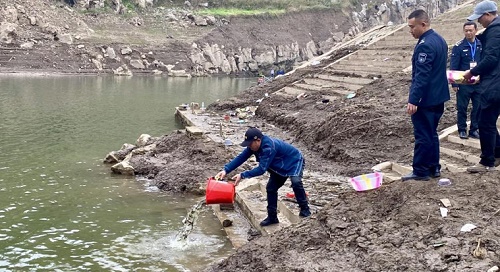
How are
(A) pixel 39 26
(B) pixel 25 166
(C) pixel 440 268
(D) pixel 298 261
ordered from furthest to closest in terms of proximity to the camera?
1. (A) pixel 39 26
2. (B) pixel 25 166
3. (D) pixel 298 261
4. (C) pixel 440 268

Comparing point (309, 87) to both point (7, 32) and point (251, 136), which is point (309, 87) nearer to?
point (251, 136)

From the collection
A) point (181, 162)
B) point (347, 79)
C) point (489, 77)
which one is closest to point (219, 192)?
point (489, 77)

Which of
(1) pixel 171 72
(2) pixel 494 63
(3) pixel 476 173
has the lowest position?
(1) pixel 171 72

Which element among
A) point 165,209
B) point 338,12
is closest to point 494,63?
point 165,209

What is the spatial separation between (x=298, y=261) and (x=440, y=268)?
150 centimetres

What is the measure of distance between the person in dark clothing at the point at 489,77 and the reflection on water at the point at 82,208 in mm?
3903

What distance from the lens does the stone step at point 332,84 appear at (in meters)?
20.1

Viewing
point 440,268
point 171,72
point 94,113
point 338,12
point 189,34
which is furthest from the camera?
point 338,12

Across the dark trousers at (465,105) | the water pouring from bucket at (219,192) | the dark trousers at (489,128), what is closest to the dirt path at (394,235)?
the dark trousers at (489,128)

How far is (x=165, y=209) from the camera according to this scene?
35.2 ft

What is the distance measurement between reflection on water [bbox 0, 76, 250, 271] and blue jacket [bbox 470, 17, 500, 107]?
4.20 m

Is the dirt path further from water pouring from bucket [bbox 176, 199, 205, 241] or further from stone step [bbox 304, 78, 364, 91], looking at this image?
stone step [bbox 304, 78, 364, 91]

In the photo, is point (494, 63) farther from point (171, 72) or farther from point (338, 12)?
point (338, 12)

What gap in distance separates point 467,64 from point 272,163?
4269mm
